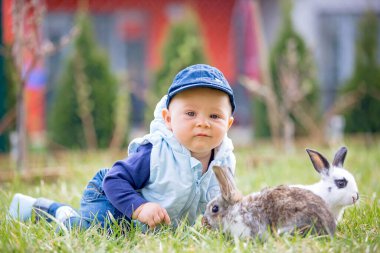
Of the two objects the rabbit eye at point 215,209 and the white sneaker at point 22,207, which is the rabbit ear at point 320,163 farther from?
the white sneaker at point 22,207

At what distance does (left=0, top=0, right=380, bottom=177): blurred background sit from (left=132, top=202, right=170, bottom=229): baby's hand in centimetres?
241

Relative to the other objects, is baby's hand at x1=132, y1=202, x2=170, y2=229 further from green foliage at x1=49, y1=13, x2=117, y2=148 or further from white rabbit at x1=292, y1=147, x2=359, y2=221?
green foliage at x1=49, y1=13, x2=117, y2=148

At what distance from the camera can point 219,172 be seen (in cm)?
254

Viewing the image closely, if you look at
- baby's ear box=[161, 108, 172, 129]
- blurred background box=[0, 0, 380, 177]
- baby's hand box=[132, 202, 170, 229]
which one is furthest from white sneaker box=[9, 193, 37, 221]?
blurred background box=[0, 0, 380, 177]

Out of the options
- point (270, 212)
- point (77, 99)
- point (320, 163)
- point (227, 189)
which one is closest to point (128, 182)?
point (227, 189)

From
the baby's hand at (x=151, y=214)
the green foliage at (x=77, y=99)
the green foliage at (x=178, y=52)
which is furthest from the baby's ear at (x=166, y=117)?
the green foliage at (x=77, y=99)

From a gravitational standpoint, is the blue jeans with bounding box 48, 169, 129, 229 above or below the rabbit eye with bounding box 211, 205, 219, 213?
below

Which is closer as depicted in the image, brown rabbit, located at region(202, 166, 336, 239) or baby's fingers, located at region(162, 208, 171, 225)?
brown rabbit, located at region(202, 166, 336, 239)

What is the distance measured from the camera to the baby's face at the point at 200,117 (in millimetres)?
2736

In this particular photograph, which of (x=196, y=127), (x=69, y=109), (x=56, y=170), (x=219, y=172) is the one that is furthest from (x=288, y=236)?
(x=69, y=109)

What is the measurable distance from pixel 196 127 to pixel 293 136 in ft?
22.8

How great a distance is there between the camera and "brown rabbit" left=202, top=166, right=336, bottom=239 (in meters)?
2.47

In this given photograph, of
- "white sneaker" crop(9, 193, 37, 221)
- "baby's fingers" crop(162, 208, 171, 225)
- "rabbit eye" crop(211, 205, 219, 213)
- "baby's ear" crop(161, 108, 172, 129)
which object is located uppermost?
"baby's ear" crop(161, 108, 172, 129)

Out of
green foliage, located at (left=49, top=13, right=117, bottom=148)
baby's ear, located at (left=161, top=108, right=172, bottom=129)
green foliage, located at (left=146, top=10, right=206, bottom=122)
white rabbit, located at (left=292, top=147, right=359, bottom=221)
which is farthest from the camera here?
green foliage, located at (left=49, top=13, right=117, bottom=148)
